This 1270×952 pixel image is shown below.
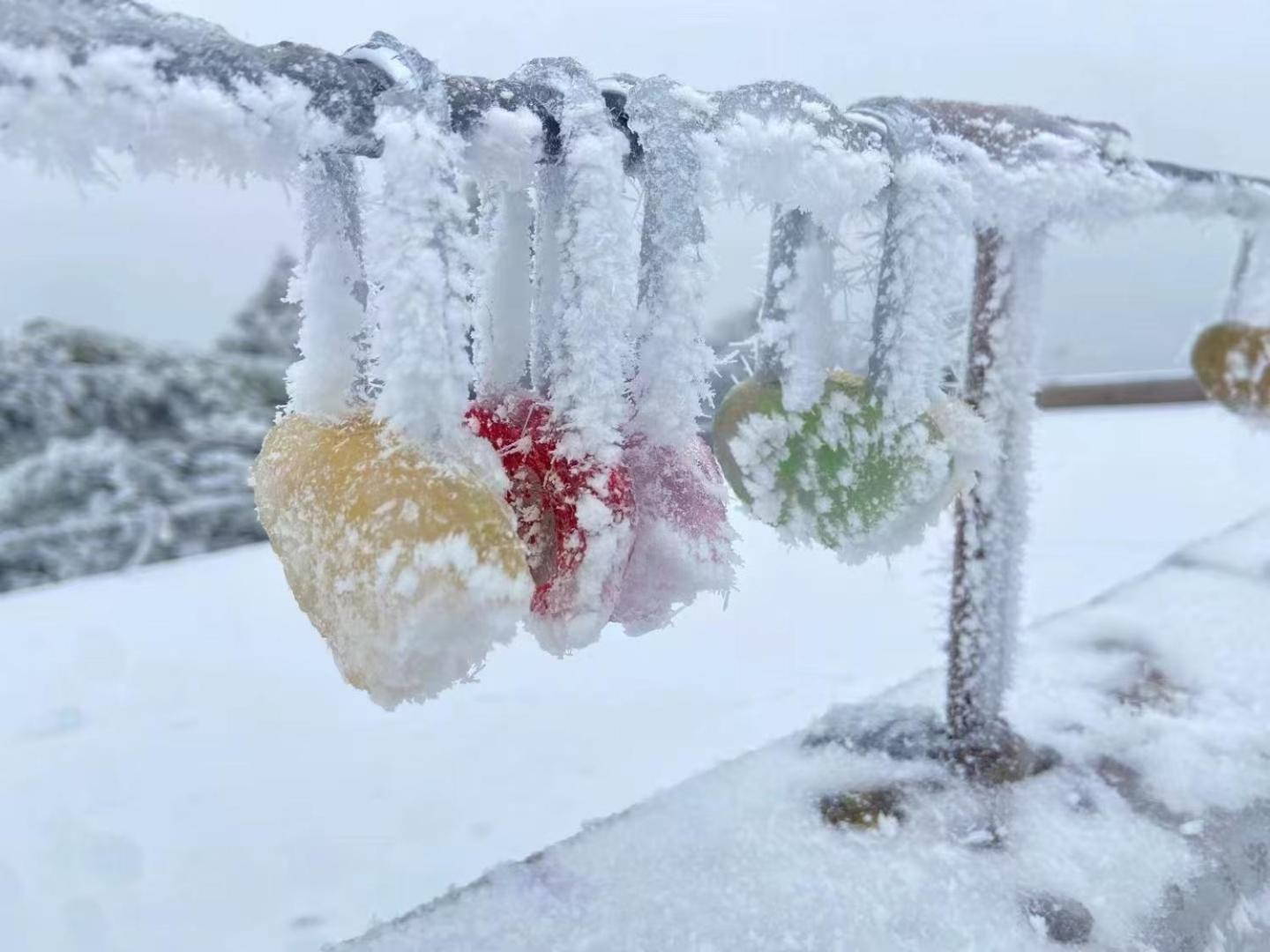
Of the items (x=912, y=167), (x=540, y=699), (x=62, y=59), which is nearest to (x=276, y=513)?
(x=62, y=59)

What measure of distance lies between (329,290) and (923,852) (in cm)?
63

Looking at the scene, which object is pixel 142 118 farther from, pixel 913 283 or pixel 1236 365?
pixel 1236 365

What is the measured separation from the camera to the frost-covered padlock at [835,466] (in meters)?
0.51

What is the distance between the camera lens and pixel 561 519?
0.42 m

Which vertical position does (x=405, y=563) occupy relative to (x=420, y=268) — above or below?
below

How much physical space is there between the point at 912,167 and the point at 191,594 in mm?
2133

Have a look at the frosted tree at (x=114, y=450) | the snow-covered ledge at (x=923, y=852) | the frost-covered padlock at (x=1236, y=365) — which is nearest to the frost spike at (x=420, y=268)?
the snow-covered ledge at (x=923, y=852)

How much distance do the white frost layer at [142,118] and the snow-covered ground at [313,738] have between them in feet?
1.04

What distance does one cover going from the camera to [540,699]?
144 cm

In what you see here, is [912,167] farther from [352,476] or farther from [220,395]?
[220,395]

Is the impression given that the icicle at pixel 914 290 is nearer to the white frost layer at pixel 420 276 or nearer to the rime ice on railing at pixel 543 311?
the rime ice on railing at pixel 543 311

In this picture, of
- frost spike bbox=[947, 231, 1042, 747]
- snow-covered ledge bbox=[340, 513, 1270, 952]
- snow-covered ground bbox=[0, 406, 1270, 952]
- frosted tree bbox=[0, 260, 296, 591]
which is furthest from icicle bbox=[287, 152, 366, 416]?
frosted tree bbox=[0, 260, 296, 591]

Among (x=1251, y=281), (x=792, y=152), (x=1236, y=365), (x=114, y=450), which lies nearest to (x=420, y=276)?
(x=792, y=152)

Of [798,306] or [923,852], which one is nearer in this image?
[798,306]
